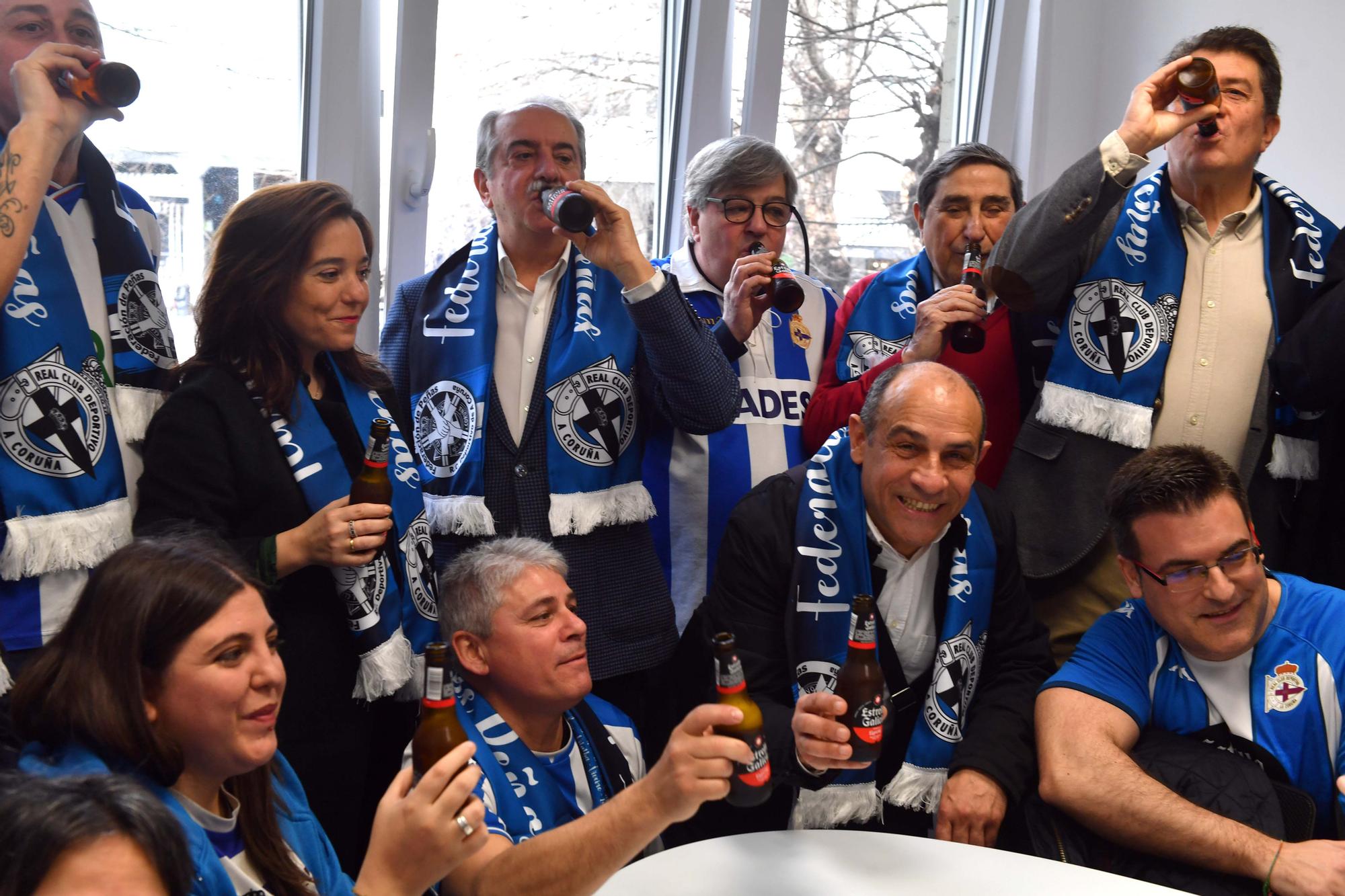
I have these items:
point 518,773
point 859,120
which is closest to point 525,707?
point 518,773

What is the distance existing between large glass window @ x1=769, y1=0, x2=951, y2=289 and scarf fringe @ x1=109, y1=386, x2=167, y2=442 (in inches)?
103

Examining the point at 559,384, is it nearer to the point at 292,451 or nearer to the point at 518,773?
the point at 292,451

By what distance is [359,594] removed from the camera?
2.11 m

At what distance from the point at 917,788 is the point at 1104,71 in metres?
3.08

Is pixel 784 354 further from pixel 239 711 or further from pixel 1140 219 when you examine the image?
pixel 239 711

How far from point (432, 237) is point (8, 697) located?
2161 mm

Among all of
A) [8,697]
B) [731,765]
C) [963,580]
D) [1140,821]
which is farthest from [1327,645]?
[8,697]

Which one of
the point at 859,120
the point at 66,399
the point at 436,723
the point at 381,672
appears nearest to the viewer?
the point at 436,723

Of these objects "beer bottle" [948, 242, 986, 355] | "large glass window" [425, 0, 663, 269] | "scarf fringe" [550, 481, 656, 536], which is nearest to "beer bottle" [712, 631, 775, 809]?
"scarf fringe" [550, 481, 656, 536]

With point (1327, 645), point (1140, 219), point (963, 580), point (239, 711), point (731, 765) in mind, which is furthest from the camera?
point (1140, 219)

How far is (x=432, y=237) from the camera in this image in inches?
146

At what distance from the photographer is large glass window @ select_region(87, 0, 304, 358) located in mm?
3207

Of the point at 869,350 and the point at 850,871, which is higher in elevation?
the point at 869,350

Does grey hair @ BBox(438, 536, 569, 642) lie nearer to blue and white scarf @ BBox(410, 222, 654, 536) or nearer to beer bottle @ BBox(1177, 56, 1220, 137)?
blue and white scarf @ BBox(410, 222, 654, 536)
